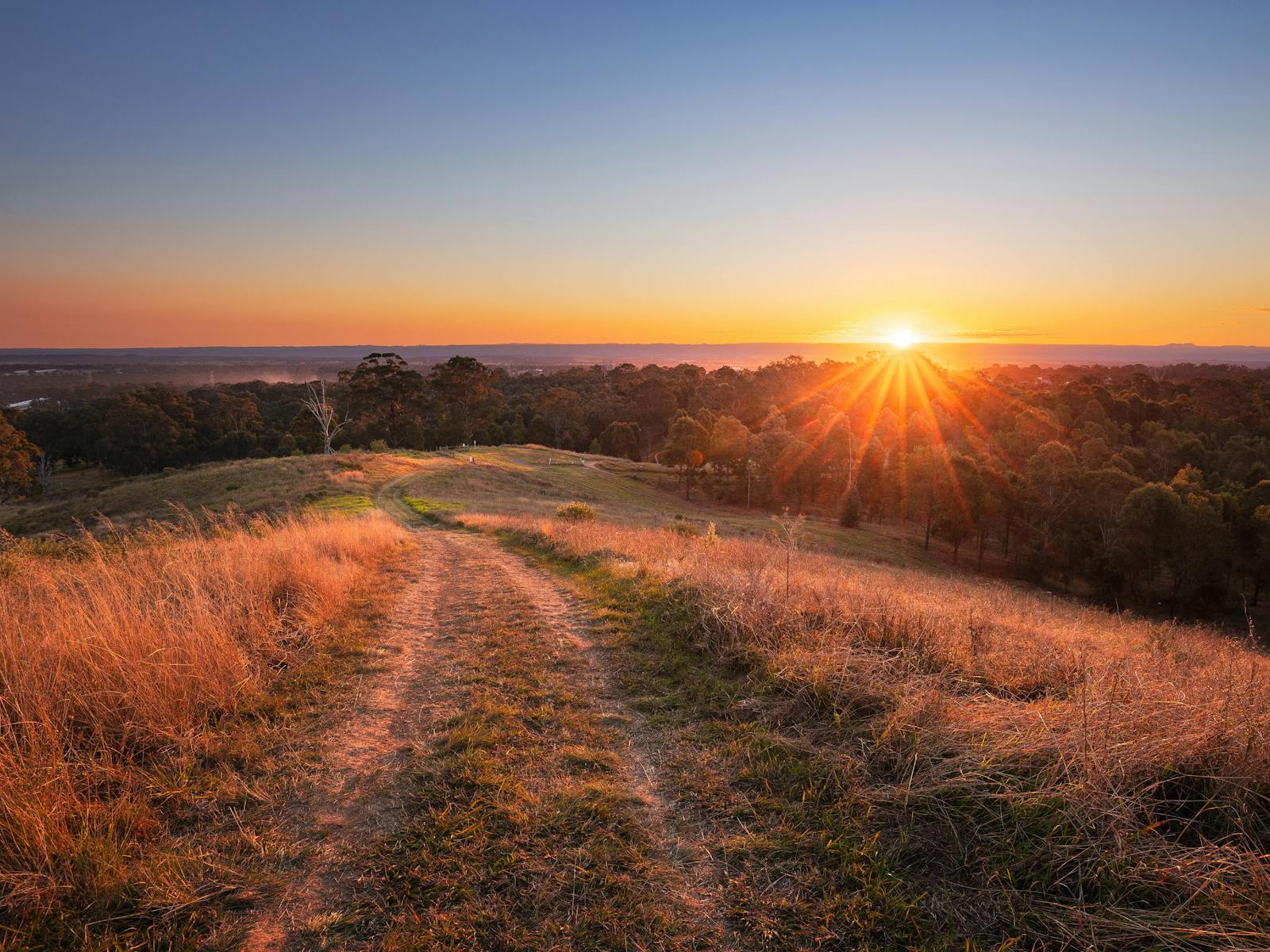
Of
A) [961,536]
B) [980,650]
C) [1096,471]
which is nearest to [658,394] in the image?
[961,536]

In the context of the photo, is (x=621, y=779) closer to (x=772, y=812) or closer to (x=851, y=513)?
(x=772, y=812)

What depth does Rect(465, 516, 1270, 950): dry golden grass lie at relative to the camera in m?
2.86

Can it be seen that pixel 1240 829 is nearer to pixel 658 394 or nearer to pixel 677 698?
pixel 677 698

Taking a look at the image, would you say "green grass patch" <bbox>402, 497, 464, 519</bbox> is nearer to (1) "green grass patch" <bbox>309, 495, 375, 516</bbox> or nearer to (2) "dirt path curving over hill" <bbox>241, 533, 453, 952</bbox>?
(1) "green grass patch" <bbox>309, 495, 375, 516</bbox>

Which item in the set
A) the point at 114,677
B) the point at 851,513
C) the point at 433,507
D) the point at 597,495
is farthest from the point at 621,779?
the point at 851,513

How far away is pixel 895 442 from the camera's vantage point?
62.6 meters

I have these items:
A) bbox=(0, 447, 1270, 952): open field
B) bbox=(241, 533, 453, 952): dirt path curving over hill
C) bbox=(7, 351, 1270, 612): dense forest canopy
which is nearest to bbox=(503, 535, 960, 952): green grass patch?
bbox=(0, 447, 1270, 952): open field

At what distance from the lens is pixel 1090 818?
10.4ft

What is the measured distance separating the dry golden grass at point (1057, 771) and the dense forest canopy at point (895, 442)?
136 feet

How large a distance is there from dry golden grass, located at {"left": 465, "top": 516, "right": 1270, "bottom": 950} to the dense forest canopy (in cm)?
4144

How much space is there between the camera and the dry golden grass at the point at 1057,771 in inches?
113

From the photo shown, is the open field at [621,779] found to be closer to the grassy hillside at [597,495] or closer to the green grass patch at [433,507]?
the green grass patch at [433,507]

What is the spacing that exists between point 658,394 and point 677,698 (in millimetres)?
88564

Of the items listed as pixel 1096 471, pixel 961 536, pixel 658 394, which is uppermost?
pixel 658 394
